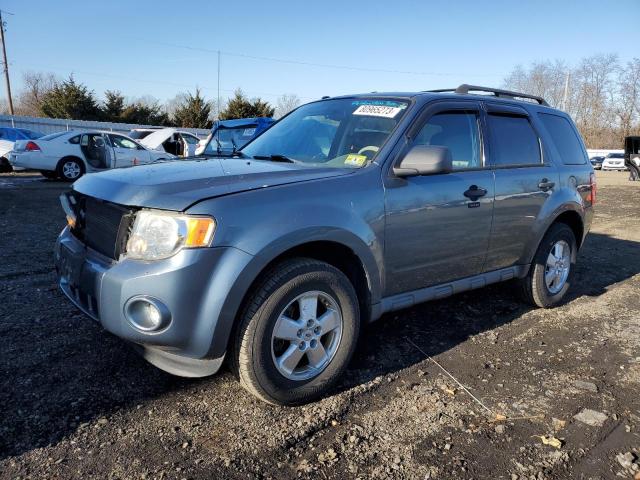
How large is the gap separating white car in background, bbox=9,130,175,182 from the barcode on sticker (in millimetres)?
10883

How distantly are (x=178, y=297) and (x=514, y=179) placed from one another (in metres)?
2.92

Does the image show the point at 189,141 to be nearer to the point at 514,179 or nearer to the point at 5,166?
the point at 5,166

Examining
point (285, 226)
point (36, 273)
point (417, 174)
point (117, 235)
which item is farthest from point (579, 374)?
point (36, 273)

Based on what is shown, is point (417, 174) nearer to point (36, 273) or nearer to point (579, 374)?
point (579, 374)

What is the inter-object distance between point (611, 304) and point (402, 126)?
10.5 feet

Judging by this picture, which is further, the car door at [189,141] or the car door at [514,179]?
the car door at [189,141]

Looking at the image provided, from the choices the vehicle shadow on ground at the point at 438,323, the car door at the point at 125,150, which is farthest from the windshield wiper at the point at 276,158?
the car door at the point at 125,150

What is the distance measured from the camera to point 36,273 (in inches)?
199

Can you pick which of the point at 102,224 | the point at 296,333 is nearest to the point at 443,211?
the point at 296,333

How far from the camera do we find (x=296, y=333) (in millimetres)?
2832

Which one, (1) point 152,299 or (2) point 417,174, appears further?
(2) point 417,174

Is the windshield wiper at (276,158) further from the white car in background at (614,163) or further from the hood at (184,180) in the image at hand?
the white car in background at (614,163)

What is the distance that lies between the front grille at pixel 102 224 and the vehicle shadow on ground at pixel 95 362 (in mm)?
807

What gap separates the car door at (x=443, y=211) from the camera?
10.7 feet
